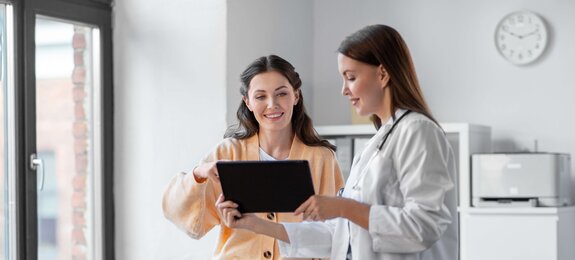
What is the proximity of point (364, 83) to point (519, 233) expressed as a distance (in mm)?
2801

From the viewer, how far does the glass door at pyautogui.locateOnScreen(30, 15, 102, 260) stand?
13.7ft

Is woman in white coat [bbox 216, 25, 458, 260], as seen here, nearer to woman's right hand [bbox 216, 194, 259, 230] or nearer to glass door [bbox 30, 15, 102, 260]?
woman's right hand [bbox 216, 194, 259, 230]

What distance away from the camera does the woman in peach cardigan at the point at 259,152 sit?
2.40m

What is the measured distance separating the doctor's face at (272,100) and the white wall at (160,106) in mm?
1834

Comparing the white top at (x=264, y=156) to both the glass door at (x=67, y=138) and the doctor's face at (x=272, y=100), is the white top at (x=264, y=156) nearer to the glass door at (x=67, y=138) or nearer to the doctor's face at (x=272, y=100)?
the doctor's face at (x=272, y=100)

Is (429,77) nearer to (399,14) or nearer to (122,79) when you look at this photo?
(399,14)

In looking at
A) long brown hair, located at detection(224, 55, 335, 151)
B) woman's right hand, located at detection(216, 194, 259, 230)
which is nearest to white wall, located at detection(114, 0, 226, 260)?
long brown hair, located at detection(224, 55, 335, 151)

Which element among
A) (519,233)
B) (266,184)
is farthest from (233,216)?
(519,233)

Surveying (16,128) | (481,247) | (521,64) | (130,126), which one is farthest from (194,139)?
(521,64)

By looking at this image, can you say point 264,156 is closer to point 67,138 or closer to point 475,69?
point 67,138

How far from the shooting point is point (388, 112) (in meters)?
1.91

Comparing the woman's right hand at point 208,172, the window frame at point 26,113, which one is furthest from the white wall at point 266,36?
the woman's right hand at point 208,172

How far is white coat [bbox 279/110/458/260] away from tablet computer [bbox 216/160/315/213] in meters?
0.11

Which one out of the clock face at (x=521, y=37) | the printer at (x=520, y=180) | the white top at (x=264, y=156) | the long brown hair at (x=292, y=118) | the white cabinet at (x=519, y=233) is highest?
the clock face at (x=521, y=37)
